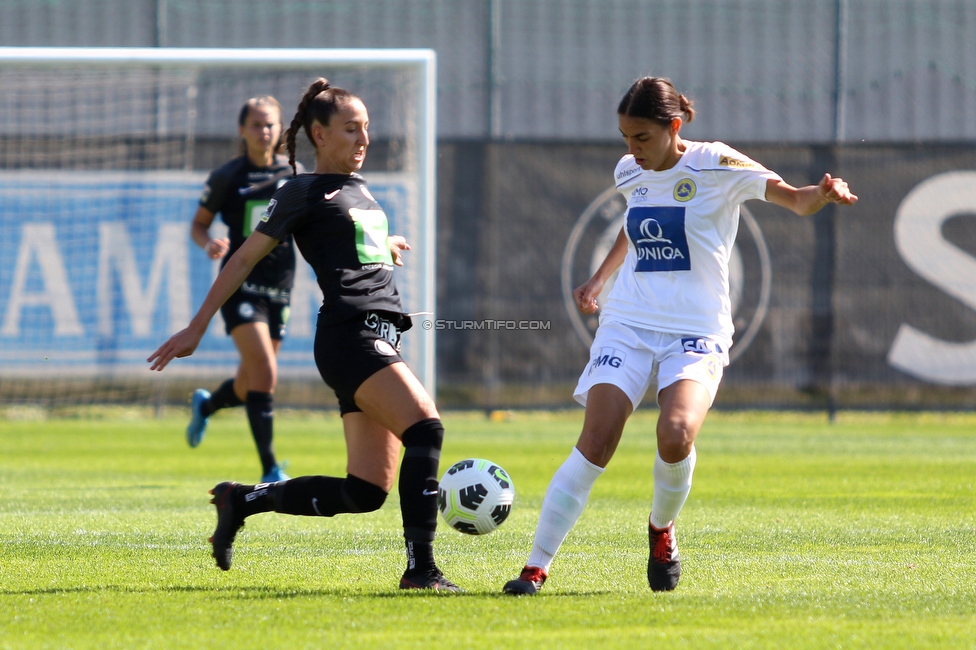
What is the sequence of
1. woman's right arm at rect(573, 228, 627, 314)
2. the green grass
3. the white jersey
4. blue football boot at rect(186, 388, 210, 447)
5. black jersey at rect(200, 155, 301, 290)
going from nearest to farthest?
the green grass → the white jersey → woman's right arm at rect(573, 228, 627, 314) → black jersey at rect(200, 155, 301, 290) → blue football boot at rect(186, 388, 210, 447)

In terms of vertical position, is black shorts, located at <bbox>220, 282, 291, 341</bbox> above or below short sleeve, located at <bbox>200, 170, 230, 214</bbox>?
below

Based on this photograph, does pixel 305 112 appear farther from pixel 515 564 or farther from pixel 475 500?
pixel 515 564

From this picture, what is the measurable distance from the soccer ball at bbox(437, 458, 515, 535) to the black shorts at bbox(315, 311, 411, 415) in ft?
1.62

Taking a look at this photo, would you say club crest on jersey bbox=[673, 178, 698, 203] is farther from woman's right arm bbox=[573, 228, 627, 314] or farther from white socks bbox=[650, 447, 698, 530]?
white socks bbox=[650, 447, 698, 530]

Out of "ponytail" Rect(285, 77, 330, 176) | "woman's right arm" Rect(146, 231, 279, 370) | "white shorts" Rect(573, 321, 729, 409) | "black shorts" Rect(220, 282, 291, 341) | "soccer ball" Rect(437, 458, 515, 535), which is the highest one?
"ponytail" Rect(285, 77, 330, 176)

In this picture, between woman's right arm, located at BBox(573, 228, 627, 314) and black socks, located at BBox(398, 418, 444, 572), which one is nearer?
black socks, located at BBox(398, 418, 444, 572)

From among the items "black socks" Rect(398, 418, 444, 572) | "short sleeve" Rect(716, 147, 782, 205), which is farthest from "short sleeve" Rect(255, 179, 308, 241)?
"short sleeve" Rect(716, 147, 782, 205)

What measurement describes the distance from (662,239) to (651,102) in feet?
1.55

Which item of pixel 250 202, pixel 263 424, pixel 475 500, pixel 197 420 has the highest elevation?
pixel 250 202

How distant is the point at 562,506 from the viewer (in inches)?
163

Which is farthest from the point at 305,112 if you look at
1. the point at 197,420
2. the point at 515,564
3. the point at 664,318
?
the point at 197,420

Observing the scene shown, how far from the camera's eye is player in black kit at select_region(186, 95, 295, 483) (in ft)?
24.2

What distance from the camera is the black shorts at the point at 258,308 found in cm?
741

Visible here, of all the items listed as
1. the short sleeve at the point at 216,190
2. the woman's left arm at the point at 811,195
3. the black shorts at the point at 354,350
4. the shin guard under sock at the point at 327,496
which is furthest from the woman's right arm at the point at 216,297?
the short sleeve at the point at 216,190
